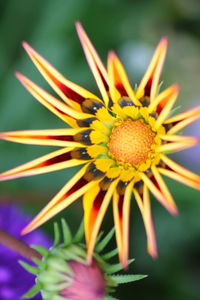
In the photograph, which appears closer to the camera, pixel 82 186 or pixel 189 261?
pixel 82 186

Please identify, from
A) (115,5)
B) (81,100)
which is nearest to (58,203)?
(81,100)

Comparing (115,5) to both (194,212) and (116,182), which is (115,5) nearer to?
(194,212)

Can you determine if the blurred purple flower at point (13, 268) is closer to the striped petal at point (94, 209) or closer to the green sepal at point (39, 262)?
the green sepal at point (39, 262)

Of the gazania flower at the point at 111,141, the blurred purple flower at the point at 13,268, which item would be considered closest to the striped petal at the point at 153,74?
the gazania flower at the point at 111,141

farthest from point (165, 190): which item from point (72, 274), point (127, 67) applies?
point (127, 67)

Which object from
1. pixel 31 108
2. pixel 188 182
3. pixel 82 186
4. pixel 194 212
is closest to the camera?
pixel 188 182

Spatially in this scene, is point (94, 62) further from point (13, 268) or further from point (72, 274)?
point (13, 268)
